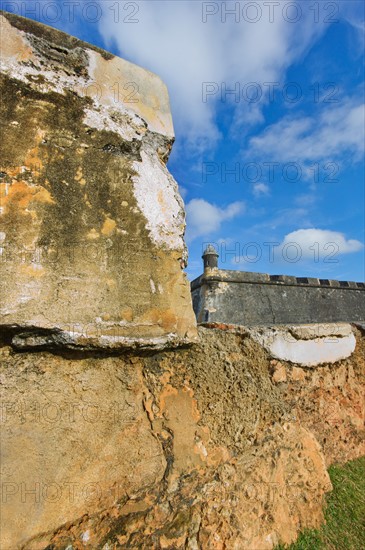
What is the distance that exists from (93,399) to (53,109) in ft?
3.94

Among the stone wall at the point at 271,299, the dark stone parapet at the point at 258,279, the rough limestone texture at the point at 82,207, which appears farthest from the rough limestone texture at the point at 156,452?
the dark stone parapet at the point at 258,279

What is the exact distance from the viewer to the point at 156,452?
131cm

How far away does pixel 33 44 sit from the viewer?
4.68 feet

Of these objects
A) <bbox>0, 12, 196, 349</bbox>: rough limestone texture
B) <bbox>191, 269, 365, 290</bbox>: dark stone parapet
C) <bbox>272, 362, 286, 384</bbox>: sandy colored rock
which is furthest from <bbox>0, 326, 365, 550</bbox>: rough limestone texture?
<bbox>191, 269, 365, 290</bbox>: dark stone parapet

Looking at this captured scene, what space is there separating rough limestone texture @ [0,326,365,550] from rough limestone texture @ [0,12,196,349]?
145mm

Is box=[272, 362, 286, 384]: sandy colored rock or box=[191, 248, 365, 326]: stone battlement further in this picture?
box=[191, 248, 365, 326]: stone battlement

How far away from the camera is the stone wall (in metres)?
10.7

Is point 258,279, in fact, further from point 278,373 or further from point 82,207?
point 82,207

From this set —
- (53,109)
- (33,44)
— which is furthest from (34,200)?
(33,44)

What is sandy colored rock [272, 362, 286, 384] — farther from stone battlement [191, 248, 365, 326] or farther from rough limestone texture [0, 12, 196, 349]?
stone battlement [191, 248, 365, 326]

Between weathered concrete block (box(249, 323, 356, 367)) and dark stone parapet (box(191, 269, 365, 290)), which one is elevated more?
dark stone parapet (box(191, 269, 365, 290))

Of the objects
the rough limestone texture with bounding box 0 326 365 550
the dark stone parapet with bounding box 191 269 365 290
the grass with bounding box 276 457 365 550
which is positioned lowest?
the grass with bounding box 276 457 365 550

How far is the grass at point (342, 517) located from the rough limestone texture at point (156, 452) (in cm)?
6

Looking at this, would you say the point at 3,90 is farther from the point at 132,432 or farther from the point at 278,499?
the point at 278,499
